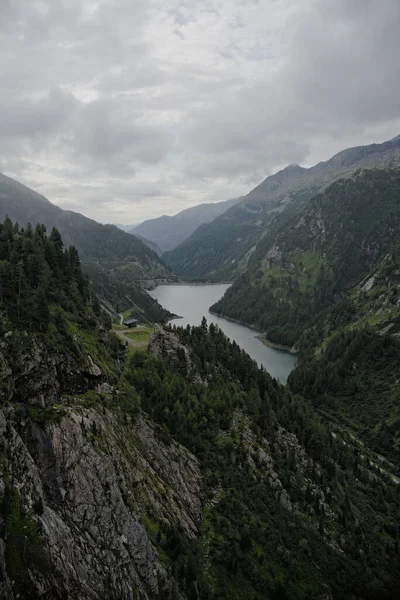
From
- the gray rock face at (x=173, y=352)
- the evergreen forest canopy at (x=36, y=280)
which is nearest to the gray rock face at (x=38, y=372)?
the evergreen forest canopy at (x=36, y=280)

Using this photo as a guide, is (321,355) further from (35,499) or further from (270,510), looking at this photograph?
(35,499)

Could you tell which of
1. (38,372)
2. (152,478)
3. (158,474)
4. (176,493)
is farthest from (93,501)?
(176,493)

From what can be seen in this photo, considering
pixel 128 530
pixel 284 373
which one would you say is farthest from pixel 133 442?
pixel 284 373

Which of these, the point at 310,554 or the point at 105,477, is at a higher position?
the point at 105,477

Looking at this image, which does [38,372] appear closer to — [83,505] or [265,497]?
[83,505]

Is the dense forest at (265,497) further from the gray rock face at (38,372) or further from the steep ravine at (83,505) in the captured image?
the gray rock face at (38,372)

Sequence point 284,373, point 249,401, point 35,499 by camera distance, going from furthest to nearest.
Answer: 1. point 284,373
2. point 249,401
3. point 35,499
